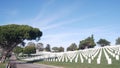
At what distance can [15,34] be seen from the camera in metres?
51.2

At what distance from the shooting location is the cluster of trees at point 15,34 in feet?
167

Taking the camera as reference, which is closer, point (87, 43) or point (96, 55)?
A: point (96, 55)

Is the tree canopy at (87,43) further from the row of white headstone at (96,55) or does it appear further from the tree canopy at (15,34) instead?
the row of white headstone at (96,55)

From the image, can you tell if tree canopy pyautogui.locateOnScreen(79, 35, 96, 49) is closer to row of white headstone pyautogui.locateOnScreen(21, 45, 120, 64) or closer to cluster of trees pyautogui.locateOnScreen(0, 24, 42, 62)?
A: cluster of trees pyautogui.locateOnScreen(0, 24, 42, 62)

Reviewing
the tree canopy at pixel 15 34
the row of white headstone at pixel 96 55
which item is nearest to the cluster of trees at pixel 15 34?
the tree canopy at pixel 15 34

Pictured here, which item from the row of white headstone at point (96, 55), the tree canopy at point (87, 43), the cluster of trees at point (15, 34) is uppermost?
the tree canopy at point (87, 43)

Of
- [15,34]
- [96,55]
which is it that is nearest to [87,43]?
[15,34]

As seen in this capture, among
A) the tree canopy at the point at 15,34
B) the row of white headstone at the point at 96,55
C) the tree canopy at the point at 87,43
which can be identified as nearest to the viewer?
the row of white headstone at the point at 96,55

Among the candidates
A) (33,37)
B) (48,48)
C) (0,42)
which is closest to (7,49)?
(0,42)

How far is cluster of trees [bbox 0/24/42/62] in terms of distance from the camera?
51.0 meters

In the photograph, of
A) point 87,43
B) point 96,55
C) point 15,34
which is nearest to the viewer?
point 96,55

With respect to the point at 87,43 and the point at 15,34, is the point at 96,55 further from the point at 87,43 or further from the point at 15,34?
the point at 87,43

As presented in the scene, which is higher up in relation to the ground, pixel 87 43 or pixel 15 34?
pixel 87 43

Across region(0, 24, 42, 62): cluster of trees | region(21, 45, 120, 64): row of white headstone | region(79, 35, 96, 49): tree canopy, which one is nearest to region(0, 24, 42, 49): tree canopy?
region(0, 24, 42, 62): cluster of trees
